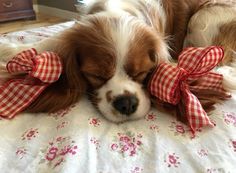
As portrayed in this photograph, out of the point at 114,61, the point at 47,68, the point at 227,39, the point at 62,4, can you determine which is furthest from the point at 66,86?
the point at 62,4

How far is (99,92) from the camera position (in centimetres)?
116

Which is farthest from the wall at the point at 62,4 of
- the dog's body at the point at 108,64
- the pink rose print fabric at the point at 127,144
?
the pink rose print fabric at the point at 127,144

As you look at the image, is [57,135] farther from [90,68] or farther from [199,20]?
[199,20]

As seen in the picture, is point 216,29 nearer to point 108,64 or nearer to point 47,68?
point 108,64

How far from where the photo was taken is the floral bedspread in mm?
881

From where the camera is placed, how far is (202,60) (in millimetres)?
1118

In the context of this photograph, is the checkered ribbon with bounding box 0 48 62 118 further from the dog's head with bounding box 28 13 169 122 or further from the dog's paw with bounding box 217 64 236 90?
the dog's paw with bounding box 217 64 236 90

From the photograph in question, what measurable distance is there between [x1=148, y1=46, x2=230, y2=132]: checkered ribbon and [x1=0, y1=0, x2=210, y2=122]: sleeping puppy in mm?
61

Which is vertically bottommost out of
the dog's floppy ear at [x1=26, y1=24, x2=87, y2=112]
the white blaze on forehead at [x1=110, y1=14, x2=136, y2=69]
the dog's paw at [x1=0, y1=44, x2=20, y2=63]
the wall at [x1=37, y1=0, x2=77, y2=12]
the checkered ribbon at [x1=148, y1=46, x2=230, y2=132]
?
the wall at [x1=37, y1=0, x2=77, y2=12]

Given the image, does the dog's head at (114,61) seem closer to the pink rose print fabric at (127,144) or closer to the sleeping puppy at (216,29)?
the pink rose print fabric at (127,144)

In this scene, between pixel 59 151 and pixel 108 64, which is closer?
pixel 59 151

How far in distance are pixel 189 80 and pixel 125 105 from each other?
0.25 meters

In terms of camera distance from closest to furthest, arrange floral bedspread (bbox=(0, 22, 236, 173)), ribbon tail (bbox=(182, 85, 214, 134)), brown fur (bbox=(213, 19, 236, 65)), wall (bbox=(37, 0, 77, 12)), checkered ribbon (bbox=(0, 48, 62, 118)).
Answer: floral bedspread (bbox=(0, 22, 236, 173)), ribbon tail (bbox=(182, 85, 214, 134)), checkered ribbon (bbox=(0, 48, 62, 118)), brown fur (bbox=(213, 19, 236, 65)), wall (bbox=(37, 0, 77, 12))

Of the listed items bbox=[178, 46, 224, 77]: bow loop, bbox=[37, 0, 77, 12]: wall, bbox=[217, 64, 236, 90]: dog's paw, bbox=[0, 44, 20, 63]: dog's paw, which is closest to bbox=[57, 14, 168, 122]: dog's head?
bbox=[178, 46, 224, 77]: bow loop
